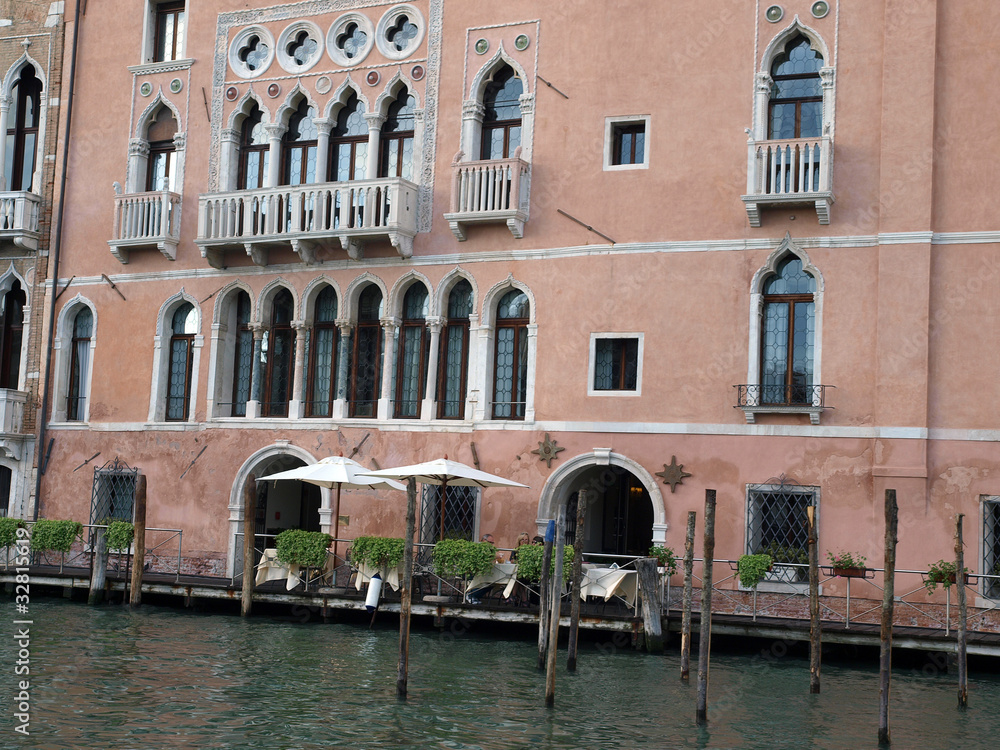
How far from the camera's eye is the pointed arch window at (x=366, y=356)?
22344 mm

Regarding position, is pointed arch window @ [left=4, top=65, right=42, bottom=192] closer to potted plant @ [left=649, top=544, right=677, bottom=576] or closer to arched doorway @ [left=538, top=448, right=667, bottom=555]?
arched doorway @ [left=538, top=448, right=667, bottom=555]

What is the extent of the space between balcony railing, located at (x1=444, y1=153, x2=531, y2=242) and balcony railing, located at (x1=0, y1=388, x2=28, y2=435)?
8.83 m

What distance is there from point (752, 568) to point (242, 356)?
9.89 metres

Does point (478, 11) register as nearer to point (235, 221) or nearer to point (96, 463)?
point (235, 221)

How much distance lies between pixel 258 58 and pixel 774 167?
9538mm

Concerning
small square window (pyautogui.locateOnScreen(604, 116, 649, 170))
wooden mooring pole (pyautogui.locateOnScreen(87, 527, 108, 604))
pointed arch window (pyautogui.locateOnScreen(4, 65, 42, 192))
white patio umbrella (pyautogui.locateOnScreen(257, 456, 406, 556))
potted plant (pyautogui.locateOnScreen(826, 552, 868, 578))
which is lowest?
wooden mooring pole (pyautogui.locateOnScreen(87, 527, 108, 604))

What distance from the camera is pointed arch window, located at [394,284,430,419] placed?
864 inches

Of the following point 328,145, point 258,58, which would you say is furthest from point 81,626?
point 258,58

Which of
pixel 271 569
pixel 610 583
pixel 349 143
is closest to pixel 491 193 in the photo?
pixel 349 143

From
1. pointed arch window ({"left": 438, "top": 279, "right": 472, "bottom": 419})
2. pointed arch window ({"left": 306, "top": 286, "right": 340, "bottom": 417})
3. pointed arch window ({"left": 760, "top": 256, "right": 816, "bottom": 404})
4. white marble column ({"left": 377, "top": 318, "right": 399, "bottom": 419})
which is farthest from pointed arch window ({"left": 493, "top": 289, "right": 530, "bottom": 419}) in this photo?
pointed arch window ({"left": 760, "top": 256, "right": 816, "bottom": 404})

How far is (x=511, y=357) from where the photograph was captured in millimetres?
21281

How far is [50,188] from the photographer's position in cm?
2516

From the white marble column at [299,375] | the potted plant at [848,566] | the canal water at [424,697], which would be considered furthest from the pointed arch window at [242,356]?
the potted plant at [848,566]

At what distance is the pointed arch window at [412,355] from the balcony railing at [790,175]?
5.66 m
